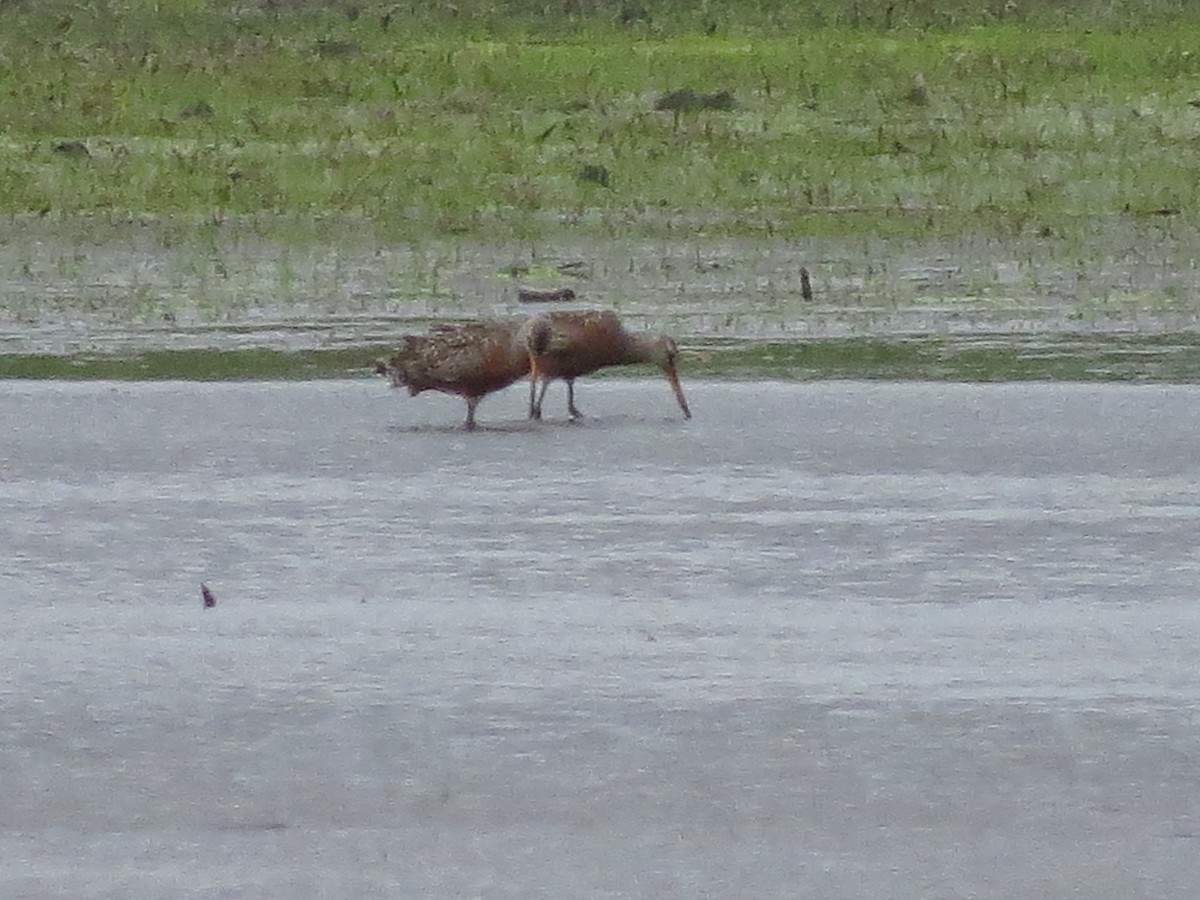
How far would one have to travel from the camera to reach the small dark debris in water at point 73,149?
73.3ft

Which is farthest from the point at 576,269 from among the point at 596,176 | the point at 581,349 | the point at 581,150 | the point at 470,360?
the point at 470,360

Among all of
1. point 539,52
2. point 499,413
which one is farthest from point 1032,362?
point 539,52

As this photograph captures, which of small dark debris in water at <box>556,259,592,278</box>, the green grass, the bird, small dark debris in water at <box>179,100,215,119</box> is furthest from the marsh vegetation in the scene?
the bird

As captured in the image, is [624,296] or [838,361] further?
[624,296]

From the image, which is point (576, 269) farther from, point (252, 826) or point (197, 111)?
point (252, 826)

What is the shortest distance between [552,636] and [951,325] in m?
6.99

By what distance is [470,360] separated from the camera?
10.9 meters

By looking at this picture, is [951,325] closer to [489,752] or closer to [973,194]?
[973,194]

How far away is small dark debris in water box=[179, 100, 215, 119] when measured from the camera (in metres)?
24.1

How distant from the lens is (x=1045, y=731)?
6.46 metres

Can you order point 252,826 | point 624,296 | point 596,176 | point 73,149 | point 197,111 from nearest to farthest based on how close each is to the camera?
point 252,826 < point 624,296 < point 596,176 < point 73,149 < point 197,111

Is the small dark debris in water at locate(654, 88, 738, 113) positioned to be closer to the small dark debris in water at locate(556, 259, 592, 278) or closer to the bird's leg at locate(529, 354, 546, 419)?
the small dark debris in water at locate(556, 259, 592, 278)

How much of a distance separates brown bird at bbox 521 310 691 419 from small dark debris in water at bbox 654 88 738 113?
41.5ft

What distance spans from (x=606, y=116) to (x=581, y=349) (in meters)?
12.7
